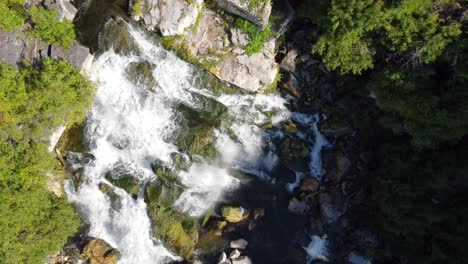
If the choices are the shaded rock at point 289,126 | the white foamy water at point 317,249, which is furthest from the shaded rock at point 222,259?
the shaded rock at point 289,126

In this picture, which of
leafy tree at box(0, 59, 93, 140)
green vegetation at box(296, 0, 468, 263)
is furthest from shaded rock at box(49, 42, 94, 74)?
green vegetation at box(296, 0, 468, 263)

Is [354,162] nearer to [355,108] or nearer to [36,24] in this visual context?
[355,108]

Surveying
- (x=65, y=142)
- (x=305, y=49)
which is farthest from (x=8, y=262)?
(x=305, y=49)

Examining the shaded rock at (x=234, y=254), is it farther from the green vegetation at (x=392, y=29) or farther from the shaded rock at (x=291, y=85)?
the green vegetation at (x=392, y=29)

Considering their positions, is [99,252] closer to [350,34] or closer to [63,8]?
[63,8]

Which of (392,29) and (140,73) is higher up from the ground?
(392,29)

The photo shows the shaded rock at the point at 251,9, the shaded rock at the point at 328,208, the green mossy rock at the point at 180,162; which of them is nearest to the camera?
the shaded rock at the point at 251,9

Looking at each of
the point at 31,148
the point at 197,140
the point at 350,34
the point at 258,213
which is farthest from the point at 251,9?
the point at 31,148
